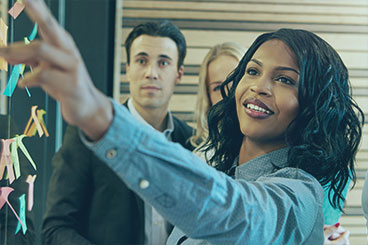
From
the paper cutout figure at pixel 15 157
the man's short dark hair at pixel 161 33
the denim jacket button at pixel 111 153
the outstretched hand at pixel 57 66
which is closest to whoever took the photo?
the outstretched hand at pixel 57 66

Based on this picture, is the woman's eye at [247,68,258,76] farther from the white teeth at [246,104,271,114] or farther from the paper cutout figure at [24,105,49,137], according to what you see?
the paper cutout figure at [24,105,49,137]

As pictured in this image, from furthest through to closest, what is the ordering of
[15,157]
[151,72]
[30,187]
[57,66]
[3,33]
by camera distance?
1. [151,72]
2. [30,187]
3. [15,157]
4. [3,33]
5. [57,66]

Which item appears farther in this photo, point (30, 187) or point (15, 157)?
point (30, 187)

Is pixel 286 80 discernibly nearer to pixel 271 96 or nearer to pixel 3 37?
pixel 271 96

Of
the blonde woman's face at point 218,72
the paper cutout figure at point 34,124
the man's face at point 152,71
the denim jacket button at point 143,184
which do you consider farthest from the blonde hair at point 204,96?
the denim jacket button at point 143,184

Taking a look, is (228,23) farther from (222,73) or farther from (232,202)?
(232,202)

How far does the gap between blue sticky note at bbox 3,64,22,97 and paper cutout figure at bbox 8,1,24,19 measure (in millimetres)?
121

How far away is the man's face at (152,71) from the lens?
8.11 feet

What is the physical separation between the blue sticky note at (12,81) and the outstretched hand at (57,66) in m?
0.43

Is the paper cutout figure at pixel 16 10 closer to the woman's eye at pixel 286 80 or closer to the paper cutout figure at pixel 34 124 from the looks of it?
the paper cutout figure at pixel 34 124

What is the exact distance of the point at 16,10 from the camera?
44.0 inches

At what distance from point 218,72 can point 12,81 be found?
1519mm

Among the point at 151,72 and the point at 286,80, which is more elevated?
the point at 286,80

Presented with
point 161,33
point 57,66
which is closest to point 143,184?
point 57,66
